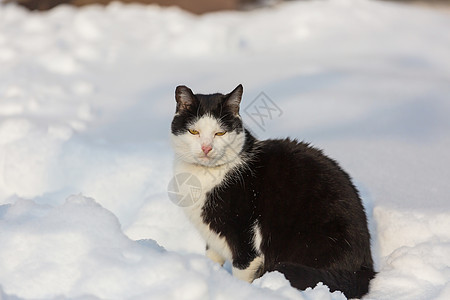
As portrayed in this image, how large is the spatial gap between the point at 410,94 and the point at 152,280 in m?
3.13

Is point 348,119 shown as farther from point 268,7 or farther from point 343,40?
point 268,7

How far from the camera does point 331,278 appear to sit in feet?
7.45

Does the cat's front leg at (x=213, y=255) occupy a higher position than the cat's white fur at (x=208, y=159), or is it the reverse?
the cat's white fur at (x=208, y=159)

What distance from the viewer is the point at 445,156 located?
351 cm

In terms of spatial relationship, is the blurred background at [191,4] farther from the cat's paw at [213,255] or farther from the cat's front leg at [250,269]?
the cat's front leg at [250,269]

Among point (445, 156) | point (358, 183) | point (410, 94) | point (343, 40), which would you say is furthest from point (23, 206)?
point (343, 40)

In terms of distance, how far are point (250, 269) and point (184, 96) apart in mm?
809

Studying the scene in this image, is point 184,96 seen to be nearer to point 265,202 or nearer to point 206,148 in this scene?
point 206,148

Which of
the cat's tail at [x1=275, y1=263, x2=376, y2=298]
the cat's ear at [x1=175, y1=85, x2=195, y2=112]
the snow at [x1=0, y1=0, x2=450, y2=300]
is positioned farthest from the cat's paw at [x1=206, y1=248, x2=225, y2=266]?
the cat's ear at [x1=175, y1=85, x2=195, y2=112]

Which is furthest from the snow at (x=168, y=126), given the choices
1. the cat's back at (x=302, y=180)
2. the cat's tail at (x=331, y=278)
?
the cat's back at (x=302, y=180)

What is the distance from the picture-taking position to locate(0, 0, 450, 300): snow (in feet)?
6.27

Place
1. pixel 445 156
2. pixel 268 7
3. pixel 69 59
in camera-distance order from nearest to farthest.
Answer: pixel 445 156
pixel 69 59
pixel 268 7

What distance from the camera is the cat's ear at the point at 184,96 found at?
2662 mm

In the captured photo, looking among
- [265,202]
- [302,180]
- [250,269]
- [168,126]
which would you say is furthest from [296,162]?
[168,126]
